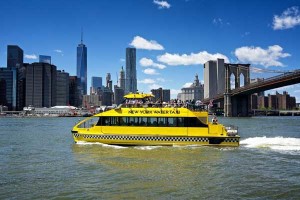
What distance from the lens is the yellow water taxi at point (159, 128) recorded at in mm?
24594

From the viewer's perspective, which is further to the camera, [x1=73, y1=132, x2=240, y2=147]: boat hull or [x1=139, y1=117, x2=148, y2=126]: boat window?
[x1=139, y1=117, x2=148, y2=126]: boat window

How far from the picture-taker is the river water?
13117 millimetres

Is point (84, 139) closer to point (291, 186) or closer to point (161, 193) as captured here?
point (161, 193)

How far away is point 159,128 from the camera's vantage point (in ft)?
81.9

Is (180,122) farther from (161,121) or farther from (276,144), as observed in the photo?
(276,144)

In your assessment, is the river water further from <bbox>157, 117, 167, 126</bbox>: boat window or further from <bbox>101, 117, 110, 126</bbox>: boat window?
<bbox>157, 117, 167, 126</bbox>: boat window

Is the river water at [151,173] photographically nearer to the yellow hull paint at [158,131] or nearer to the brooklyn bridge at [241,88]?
the yellow hull paint at [158,131]

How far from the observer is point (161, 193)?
13.0m

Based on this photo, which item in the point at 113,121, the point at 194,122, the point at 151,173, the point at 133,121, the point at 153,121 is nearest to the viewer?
the point at 151,173

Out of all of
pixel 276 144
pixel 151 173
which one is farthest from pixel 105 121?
pixel 276 144

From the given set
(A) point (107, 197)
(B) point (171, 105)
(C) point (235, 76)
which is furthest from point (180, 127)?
(C) point (235, 76)

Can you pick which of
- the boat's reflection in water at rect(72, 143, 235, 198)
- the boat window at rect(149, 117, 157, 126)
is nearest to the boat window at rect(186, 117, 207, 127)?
the boat's reflection in water at rect(72, 143, 235, 198)

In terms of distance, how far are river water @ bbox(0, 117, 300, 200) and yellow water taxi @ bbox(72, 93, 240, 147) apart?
85 centimetres

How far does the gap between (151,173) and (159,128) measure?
28.7 ft
